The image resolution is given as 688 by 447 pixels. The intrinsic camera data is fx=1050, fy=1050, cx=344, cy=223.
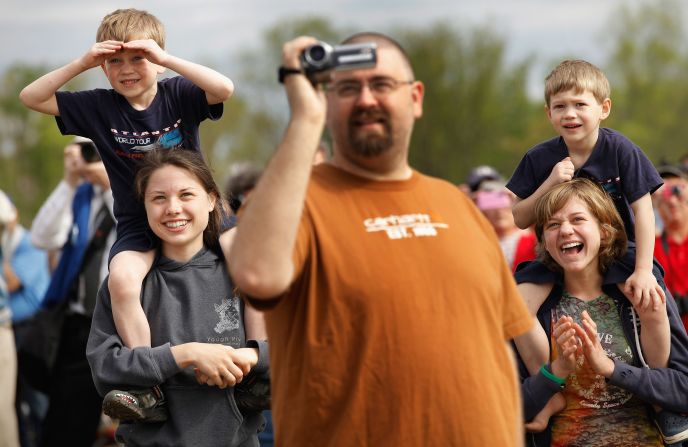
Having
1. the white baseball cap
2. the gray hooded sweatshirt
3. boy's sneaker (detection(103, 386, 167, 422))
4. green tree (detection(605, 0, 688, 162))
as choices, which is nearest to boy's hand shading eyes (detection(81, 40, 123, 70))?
the gray hooded sweatshirt

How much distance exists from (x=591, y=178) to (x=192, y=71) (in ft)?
6.98

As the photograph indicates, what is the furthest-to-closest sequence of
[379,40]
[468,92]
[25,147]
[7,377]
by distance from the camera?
[25,147], [468,92], [7,377], [379,40]

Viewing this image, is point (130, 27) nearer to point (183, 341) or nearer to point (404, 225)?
point (183, 341)

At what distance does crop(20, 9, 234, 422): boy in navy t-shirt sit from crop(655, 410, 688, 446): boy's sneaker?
8.59 feet

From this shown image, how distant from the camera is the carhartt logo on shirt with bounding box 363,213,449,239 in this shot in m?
3.78

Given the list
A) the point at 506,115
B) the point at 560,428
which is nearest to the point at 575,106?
the point at 560,428

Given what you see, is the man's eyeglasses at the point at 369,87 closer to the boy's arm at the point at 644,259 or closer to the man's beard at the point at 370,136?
the man's beard at the point at 370,136

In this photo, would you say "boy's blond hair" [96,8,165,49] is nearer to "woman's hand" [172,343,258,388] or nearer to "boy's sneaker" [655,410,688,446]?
"woman's hand" [172,343,258,388]

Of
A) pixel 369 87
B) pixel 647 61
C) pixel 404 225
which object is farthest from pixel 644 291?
pixel 647 61

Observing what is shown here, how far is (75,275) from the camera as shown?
29.6ft

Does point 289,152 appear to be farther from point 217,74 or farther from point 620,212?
point 620,212

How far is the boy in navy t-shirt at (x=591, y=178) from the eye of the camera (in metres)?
5.25

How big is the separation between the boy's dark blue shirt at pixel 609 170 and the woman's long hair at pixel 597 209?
0.29 feet

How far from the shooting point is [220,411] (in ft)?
16.8
